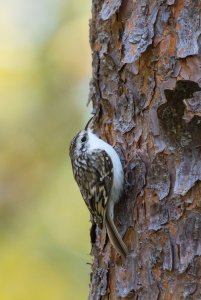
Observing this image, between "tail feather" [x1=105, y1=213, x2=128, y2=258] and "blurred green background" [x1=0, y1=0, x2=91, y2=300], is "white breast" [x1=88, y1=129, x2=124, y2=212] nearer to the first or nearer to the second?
"tail feather" [x1=105, y1=213, x2=128, y2=258]

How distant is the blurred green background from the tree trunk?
6.26 feet

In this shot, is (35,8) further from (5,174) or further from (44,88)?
(5,174)

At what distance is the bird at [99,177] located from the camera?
295 cm

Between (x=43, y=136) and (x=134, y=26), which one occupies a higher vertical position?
(x=134, y=26)

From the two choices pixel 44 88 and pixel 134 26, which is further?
pixel 44 88

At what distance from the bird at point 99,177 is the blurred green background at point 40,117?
4.98 ft

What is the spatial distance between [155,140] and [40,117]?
8.09ft

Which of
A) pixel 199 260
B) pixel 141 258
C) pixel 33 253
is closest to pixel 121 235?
pixel 141 258

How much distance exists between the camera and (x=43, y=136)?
519cm

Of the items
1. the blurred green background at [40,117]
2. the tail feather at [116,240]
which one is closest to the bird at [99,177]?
the tail feather at [116,240]

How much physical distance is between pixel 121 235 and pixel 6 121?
246 centimetres

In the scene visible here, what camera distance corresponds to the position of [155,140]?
282cm

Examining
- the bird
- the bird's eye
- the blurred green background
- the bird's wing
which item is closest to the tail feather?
the bird

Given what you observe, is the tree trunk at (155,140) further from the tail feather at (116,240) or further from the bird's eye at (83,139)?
the bird's eye at (83,139)
